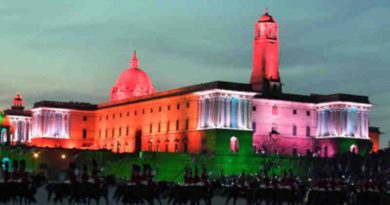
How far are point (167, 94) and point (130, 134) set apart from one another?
1240cm

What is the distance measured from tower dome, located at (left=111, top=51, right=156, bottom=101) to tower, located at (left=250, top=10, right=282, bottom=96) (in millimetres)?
27759

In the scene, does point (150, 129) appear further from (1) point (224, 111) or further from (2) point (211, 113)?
(1) point (224, 111)

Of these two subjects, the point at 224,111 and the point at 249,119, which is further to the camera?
the point at 249,119

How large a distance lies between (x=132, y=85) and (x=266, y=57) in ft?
103

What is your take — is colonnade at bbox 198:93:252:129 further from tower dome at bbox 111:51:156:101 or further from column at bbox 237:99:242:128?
Result: tower dome at bbox 111:51:156:101

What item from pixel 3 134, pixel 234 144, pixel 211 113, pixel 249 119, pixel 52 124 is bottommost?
pixel 234 144

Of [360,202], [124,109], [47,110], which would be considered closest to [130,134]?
[124,109]

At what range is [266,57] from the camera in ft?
395

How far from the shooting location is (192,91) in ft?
381

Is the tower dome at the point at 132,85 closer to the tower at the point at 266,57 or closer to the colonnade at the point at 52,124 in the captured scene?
the colonnade at the point at 52,124

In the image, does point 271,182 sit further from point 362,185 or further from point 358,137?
point 358,137

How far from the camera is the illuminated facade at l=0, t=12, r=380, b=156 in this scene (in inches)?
4414

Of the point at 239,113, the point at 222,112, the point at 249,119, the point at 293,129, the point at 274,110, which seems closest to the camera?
the point at 222,112

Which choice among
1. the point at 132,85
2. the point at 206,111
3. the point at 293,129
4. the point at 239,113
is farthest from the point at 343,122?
the point at 132,85
